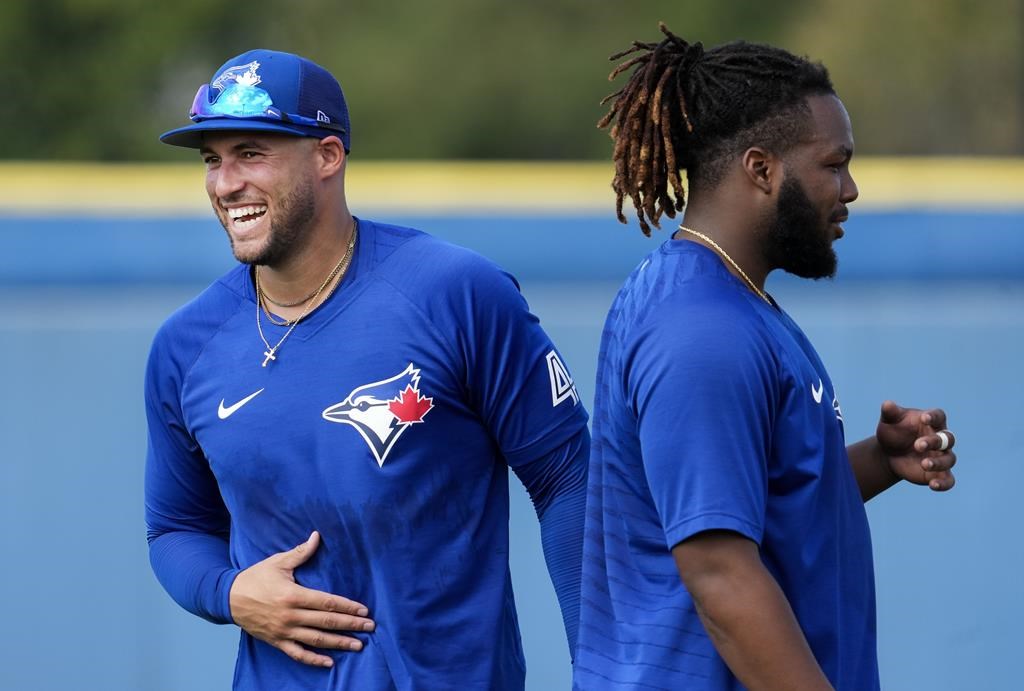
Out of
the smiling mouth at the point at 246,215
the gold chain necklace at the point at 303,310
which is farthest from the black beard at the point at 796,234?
the smiling mouth at the point at 246,215

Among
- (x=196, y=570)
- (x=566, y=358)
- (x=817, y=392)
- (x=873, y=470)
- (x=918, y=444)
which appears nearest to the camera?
(x=817, y=392)

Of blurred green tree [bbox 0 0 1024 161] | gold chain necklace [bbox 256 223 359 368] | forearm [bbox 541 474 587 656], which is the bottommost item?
forearm [bbox 541 474 587 656]

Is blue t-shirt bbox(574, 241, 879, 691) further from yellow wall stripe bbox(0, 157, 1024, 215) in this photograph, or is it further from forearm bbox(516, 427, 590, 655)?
yellow wall stripe bbox(0, 157, 1024, 215)

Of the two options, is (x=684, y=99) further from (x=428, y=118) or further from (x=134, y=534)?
(x=428, y=118)

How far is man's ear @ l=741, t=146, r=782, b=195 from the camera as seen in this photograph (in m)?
2.35

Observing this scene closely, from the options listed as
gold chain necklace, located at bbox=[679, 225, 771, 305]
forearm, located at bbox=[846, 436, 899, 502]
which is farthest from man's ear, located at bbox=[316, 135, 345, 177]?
forearm, located at bbox=[846, 436, 899, 502]

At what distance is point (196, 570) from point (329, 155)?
89cm

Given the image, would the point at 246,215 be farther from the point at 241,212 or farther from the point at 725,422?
the point at 725,422

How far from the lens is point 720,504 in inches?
83.5

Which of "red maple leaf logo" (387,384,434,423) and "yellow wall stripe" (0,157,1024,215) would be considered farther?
"yellow wall stripe" (0,157,1024,215)

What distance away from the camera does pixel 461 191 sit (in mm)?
5234

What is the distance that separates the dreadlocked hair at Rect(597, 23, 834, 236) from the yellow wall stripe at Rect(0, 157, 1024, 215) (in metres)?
2.61

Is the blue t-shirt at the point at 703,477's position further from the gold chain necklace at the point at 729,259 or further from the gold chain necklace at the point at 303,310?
the gold chain necklace at the point at 303,310

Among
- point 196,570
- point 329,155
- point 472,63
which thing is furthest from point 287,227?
point 472,63
